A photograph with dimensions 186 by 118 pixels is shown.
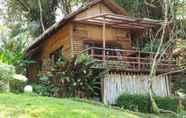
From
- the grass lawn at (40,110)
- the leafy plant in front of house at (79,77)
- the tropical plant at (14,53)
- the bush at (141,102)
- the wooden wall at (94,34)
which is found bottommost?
the bush at (141,102)

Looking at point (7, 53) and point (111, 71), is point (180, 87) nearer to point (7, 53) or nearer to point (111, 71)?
point (111, 71)

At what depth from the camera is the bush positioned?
17.8 metres

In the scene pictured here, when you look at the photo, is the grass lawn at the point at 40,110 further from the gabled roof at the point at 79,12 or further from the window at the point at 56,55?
the window at the point at 56,55

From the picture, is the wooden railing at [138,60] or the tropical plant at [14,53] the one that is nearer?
the tropical plant at [14,53]

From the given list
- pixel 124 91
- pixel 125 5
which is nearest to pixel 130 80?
pixel 124 91

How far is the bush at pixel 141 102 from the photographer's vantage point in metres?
17.8

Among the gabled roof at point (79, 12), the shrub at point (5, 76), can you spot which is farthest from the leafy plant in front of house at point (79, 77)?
the gabled roof at point (79, 12)

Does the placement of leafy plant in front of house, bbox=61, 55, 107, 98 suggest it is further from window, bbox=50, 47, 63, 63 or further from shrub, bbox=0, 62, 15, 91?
window, bbox=50, 47, 63, 63

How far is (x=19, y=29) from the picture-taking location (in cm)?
3250

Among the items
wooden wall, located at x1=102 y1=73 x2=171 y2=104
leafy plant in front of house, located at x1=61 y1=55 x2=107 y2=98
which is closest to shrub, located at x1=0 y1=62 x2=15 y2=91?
leafy plant in front of house, located at x1=61 y1=55 x2=107 y2=98

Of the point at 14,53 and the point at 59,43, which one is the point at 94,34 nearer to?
the point at 59,43

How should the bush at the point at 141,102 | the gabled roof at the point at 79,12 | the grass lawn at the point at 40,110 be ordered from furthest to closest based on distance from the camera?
the gabled roof at the point at 79,12, the bush at the point at 141,102, the grass lawn at the point at 40,110

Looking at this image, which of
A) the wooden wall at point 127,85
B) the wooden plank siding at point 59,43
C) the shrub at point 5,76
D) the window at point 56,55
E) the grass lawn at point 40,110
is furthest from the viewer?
the window at point 56,55

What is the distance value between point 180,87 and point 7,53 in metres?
10.0
